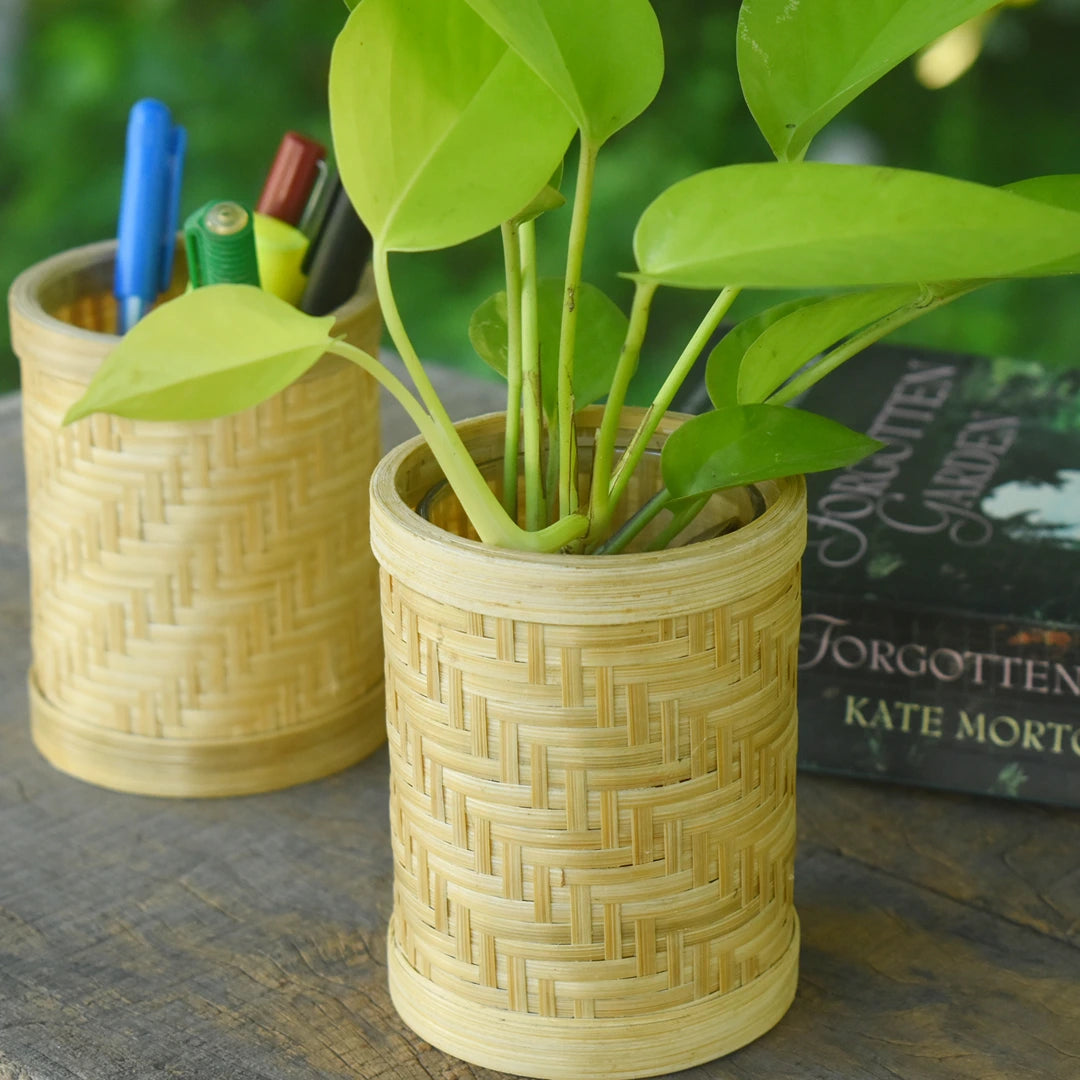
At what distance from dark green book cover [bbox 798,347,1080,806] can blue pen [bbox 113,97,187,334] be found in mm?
269

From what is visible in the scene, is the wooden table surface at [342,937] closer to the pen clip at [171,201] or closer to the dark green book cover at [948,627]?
the dark green book cover at [948,627]

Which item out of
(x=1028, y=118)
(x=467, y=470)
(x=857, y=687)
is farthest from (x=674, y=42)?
(x=467, y=470)

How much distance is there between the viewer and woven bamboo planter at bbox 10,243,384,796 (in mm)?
511

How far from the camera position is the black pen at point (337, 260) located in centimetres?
54

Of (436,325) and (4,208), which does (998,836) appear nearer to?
(436,325)

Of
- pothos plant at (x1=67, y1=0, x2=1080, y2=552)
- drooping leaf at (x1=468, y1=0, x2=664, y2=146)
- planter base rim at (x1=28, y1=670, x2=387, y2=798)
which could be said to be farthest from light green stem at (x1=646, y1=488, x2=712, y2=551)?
planter base rim at (x1=28, y1=670, x2=387, y2=798)

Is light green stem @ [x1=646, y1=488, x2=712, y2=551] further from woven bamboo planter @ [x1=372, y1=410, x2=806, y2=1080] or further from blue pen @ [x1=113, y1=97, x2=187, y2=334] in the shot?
blue pen @ [x1=113, y1=97, x2=187, y2=334]

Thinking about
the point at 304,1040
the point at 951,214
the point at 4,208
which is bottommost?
the point at 304,1040

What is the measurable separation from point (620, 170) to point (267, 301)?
1191 millimetres

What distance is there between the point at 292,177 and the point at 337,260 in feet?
0.14

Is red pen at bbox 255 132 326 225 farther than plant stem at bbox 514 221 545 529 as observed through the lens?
Yes

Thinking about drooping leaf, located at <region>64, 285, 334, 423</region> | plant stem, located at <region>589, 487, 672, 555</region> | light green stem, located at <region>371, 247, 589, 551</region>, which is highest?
drooping leaf, located at <region>64, 285, 334, 423</region>

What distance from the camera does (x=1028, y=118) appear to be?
4.61 feet

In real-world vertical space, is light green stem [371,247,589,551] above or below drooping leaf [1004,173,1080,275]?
below
